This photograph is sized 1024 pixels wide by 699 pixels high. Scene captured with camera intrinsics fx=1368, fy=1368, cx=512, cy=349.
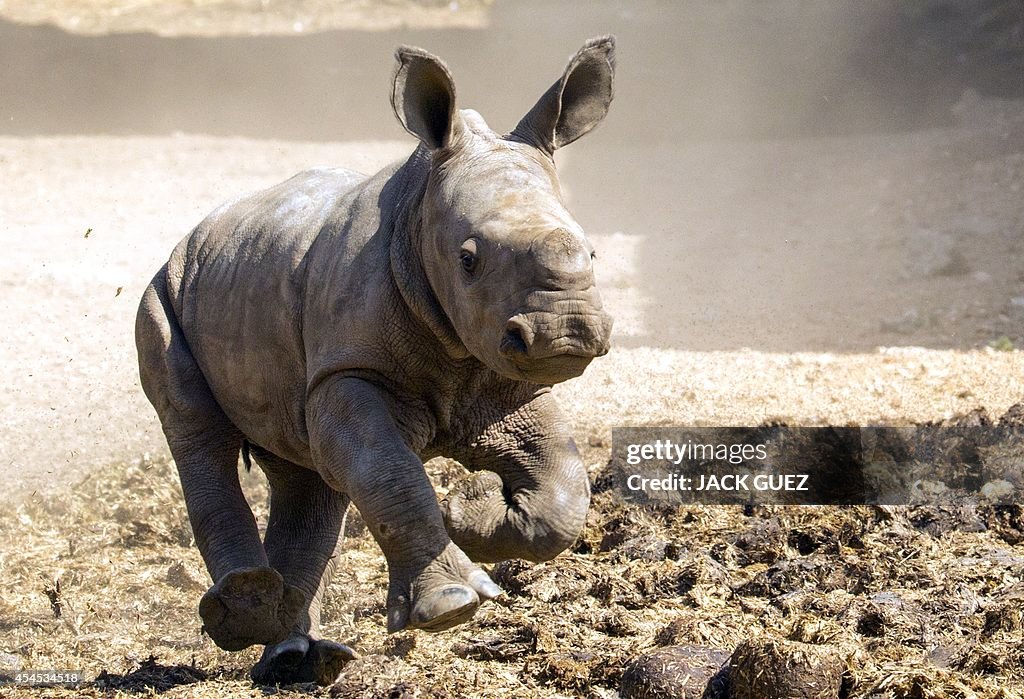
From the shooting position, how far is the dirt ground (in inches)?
213

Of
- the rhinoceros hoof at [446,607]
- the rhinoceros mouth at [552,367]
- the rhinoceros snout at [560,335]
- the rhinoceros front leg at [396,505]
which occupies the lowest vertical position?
the rhinoceros hoof at [446,607]

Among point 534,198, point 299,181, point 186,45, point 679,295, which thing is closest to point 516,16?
point 186,45

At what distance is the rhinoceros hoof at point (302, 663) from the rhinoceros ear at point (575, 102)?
204 centimetres

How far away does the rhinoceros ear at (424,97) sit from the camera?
14.7 ft

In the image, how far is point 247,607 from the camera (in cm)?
487

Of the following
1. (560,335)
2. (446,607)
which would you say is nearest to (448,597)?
(446,607)

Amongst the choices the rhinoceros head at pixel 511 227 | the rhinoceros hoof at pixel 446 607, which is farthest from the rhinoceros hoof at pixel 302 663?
the rhinoceros head at pixel 511 227

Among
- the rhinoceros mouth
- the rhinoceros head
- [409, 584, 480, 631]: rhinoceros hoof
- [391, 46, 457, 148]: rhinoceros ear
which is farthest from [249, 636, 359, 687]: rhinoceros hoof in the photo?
[391, 46, 457, 148]: rhinoceros ear

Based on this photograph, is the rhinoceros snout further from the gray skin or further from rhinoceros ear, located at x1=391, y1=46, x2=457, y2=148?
rhinoceros ear, located at x1=391, y1=46, x2=457, y2=148

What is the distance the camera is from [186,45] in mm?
19172

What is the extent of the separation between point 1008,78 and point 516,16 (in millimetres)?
6954

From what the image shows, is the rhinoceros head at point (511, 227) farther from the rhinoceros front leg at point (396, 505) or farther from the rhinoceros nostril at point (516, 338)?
the rhinoceros front leg at point (396, 505)

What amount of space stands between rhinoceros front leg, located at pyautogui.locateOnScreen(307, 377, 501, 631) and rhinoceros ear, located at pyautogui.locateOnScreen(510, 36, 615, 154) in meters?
1.05

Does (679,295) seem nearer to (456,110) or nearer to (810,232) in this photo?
(810,232)
